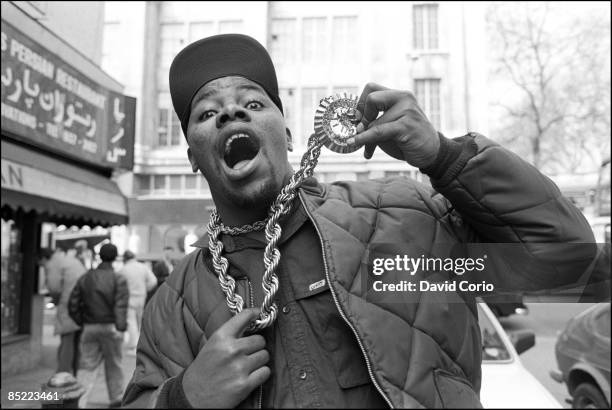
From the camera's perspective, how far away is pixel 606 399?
5.12 m

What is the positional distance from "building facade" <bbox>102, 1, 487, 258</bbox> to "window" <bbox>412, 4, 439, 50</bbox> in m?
0.05

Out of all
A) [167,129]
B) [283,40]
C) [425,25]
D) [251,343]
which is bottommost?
[251,343]

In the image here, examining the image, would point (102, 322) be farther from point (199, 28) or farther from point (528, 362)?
point (199, 28)

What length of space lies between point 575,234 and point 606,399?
488 cm

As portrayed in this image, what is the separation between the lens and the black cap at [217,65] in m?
1.58

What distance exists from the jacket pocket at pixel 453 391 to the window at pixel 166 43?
24.3 metres

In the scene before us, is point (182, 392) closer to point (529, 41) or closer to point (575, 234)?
point (575, 234)

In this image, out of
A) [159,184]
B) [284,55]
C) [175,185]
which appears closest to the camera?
[284,55]

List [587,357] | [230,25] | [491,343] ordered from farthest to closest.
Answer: [230,25] → [587,357] → [491,343]

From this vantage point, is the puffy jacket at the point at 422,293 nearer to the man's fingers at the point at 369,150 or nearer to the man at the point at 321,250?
the man at the point at 321,250

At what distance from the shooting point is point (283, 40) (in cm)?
2372

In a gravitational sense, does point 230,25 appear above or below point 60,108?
above

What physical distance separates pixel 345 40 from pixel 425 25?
384 cm

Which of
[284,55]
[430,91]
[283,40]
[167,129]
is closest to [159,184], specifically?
[167,129]
